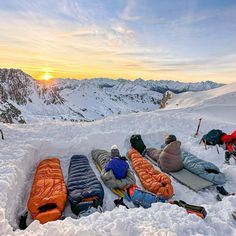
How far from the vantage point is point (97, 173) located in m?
8.74

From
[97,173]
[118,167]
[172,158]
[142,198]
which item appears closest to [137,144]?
[172,158]

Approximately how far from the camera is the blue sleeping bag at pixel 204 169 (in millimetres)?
7859

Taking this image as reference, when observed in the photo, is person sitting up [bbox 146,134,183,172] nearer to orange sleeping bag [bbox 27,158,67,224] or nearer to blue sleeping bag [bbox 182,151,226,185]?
blue sleeping bag [bbox 182,151,226,185]

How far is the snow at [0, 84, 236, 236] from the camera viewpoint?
4.49m

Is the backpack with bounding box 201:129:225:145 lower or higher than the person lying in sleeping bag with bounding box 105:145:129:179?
higher

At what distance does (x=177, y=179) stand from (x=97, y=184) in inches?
116

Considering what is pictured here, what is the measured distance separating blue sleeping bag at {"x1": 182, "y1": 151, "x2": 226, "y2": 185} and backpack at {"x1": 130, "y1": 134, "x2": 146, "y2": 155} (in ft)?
6.89

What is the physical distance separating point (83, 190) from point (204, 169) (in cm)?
428

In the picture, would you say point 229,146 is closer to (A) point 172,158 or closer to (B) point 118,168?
(A) point 172,158

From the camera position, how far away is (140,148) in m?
10.7

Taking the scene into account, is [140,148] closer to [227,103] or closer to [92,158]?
[92,158]

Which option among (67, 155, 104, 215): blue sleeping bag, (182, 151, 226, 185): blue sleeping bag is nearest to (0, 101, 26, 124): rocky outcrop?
(67, 155, 104, 215): blue sleeping bag

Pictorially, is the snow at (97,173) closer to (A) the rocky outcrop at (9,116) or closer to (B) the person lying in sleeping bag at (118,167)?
(B) the person lying in sleeping bag at (118,167)

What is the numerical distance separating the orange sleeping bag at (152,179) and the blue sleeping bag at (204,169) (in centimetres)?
143
